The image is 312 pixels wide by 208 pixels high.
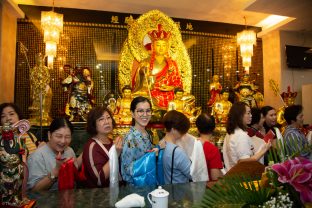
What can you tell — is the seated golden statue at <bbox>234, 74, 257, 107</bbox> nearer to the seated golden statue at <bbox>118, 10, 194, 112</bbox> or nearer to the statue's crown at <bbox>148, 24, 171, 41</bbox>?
the seated golden statue at <bbox>118, 10, 194, 112</bbox>

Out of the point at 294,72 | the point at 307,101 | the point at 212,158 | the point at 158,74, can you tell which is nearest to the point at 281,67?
→ the point at 294,72

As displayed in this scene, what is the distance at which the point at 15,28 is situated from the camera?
19.5 ft

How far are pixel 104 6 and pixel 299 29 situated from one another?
A: 477 cm

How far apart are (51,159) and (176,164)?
0.98m

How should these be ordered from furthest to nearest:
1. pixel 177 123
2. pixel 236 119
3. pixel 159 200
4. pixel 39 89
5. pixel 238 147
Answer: pixel 39 89 < pixel 236 119 < pixel 238 147 < pixel 177 123 < pixel 159 200

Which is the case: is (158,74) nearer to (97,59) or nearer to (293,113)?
(97,59)

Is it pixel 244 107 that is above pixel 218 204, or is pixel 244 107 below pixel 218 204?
above

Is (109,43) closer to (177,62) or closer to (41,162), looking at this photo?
(177,62)

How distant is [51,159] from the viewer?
213 centimetres

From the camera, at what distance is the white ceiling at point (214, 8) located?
5504 millimetres

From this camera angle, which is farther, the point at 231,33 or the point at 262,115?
the point at 231,33

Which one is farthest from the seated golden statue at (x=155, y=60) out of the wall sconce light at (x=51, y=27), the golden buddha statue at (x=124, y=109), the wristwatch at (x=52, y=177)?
the wristwatch at (x=52, y=177)

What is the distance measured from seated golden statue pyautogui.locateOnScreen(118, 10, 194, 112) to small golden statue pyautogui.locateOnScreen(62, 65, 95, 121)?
1.15 metres

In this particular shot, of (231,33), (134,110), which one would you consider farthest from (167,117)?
(231,33)
